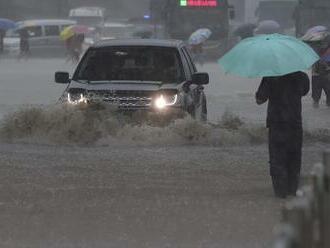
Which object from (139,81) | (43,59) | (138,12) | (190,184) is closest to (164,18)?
(43,59)

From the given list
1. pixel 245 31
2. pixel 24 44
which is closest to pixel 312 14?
pixel 245 31

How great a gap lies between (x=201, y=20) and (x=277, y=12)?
46.2ft

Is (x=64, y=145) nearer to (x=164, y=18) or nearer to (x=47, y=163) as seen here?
(x=47, y=163)

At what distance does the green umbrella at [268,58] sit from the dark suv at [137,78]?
111 inches

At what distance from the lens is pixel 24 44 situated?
39.1 m

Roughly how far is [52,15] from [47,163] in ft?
190

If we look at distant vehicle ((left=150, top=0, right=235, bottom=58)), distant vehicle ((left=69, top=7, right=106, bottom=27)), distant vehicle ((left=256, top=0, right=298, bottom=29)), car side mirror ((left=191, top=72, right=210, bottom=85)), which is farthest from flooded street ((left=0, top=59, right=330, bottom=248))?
distant vehicle ((left=69, top=7, right=106, bottom=27))

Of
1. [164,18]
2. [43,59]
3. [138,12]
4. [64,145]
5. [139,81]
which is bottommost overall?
[138,12]

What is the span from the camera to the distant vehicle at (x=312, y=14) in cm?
3419

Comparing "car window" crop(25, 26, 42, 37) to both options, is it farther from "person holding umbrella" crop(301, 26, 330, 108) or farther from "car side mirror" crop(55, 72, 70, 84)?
"car side mirror" crop(55, 72, 70, 84)

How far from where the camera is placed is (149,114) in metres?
10.9

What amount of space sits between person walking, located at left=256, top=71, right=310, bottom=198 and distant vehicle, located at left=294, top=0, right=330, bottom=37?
1063 inches

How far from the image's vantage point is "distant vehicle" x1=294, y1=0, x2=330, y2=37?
34188 millimetres

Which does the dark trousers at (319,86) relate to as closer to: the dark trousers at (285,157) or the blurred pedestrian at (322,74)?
the blurred pedestrian at (322,74)
